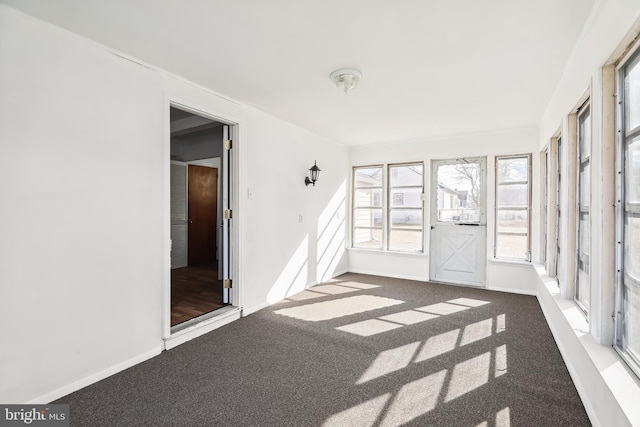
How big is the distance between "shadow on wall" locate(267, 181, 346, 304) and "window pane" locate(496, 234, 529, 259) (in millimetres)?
2625

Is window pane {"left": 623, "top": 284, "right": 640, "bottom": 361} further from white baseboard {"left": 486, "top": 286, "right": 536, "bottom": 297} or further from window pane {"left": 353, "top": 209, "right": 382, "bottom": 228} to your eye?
window pane {"left": 353, "top": 209, "right": 382, "bottom": 228}

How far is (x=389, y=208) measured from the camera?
583 cm

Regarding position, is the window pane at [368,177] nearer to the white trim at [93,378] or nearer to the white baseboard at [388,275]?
the white baseboard at [388,275]

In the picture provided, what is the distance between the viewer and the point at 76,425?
1.84 metres

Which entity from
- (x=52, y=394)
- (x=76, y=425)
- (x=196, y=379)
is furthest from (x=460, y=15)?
(x=52, y=394)

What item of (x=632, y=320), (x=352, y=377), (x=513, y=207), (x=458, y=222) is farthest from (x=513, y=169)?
(x=352, y=377)

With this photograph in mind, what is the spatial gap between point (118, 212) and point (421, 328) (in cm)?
307

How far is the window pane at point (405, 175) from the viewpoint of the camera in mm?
5543

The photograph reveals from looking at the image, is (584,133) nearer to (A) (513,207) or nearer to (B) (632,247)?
(B) (632,247)

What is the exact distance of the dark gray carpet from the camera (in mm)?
1938

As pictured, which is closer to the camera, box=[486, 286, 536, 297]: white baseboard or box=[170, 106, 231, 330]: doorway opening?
box=[486, 286, 536, 297]: white baseboard

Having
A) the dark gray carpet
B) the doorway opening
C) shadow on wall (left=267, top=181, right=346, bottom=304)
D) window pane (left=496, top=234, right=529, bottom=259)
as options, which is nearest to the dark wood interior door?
the doorway opening
